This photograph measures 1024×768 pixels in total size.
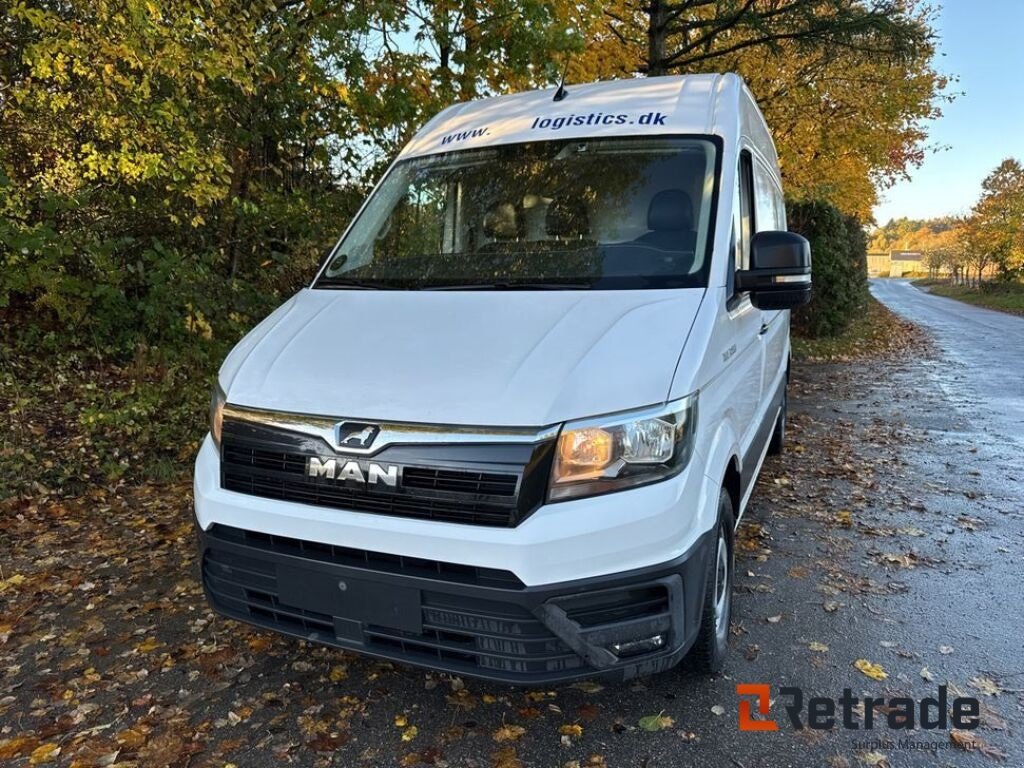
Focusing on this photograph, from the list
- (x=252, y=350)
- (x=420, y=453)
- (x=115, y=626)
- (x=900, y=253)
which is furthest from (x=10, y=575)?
(x=900, y=253)

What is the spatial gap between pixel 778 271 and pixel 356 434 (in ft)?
6.21

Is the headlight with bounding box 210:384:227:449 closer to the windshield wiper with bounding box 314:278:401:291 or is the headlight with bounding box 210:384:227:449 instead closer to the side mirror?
the windshield wiper with bounding box 314:278:401:291

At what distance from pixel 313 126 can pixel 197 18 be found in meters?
2.59

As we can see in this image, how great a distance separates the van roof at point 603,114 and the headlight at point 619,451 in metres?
1.80

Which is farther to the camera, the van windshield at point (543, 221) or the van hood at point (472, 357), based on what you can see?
the van windshield at point (543, 221)

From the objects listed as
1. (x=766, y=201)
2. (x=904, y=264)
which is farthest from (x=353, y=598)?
(x=904, y=264)

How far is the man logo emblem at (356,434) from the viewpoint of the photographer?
245 centimetres

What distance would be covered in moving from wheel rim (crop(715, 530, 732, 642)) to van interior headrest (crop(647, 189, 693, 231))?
1.34 meters

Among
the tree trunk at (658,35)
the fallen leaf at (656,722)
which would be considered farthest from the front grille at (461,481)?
the tree trunk at (658,35)

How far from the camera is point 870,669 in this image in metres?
3.15

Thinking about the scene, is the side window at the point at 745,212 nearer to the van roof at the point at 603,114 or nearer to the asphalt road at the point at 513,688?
the van roof at the point at 603,114

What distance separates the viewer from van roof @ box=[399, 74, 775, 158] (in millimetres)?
3641

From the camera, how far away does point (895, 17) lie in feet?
33.8

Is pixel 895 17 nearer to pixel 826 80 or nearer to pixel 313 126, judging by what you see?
pixel 826 80
